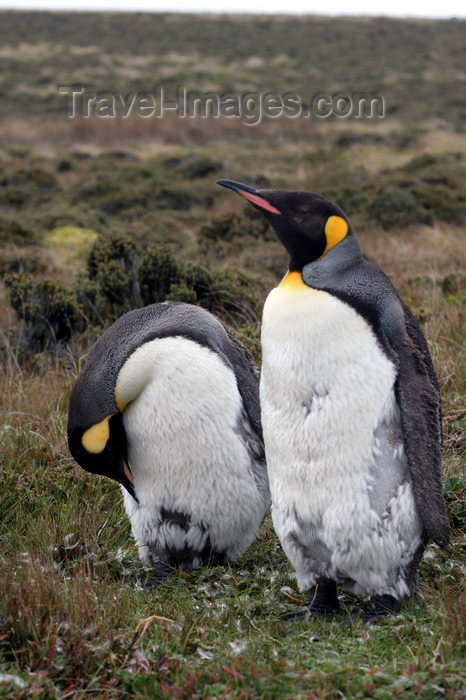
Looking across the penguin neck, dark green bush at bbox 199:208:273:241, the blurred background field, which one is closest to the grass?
the blurred background field

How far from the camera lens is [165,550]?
4398 mm

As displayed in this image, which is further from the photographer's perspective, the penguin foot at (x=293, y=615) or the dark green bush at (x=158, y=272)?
the dark green bush at (x=158, y=272)

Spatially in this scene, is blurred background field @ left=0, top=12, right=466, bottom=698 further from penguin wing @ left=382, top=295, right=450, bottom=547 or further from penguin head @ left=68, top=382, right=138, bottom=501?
penguin head @ left=68, top=382, right=138, bottom=501

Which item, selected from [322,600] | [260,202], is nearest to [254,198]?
[260,202]

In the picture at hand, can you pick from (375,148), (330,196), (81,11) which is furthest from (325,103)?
(81,11)

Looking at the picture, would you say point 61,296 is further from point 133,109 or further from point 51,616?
point 133,109

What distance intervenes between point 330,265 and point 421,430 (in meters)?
0.81

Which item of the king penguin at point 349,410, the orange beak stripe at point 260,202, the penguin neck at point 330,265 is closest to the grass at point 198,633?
the king penguin at point 349,410

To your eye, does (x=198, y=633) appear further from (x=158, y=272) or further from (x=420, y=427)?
(x=158, y=272)

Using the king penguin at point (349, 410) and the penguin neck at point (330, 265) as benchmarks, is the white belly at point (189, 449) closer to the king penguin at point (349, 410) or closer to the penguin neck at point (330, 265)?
the king penguin at point (349, 410)

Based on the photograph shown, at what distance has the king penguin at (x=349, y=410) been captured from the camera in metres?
3.53

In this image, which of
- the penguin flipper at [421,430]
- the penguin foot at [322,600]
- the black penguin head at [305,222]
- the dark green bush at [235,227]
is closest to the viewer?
the penguin flipper at [421,430]

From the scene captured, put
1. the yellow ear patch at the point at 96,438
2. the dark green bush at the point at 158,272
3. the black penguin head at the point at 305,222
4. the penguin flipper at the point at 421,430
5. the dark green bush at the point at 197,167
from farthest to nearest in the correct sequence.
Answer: the dark green bush at the point at 197,167
the dark green bush at the point at 158,272
the yellow ear patch at the point at 96,438
the black penguin head at the point at 305,222
the penguin flipper at the point at 421,430

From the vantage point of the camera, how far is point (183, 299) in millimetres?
7629
